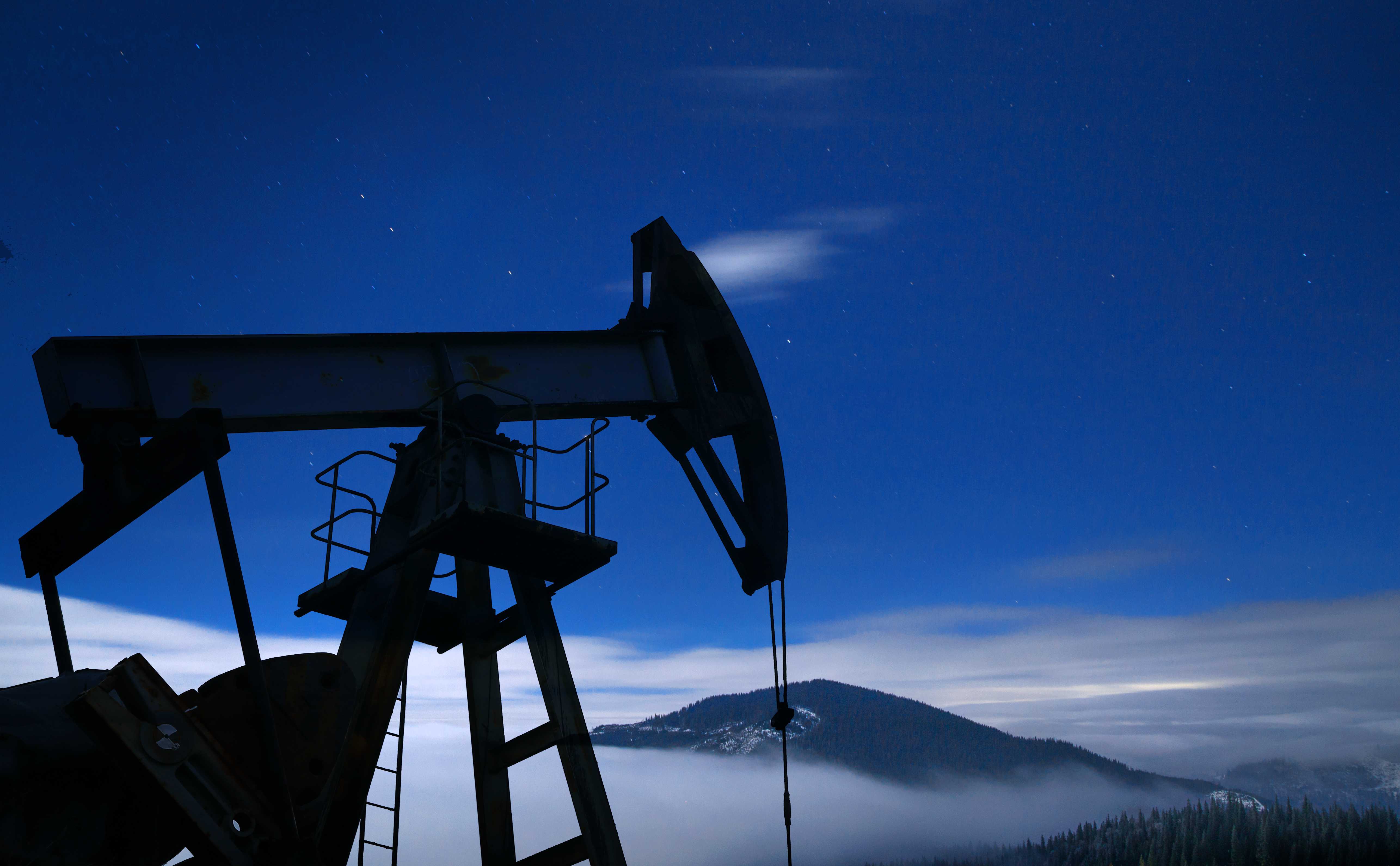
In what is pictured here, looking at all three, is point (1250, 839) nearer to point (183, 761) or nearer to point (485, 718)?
point (485, 718)

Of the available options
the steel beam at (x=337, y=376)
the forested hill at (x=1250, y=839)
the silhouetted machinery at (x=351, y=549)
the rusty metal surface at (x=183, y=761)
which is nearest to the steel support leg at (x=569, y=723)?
the silhouetted machinery at (x=351, y=549)

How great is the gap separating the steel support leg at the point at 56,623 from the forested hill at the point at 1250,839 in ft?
453

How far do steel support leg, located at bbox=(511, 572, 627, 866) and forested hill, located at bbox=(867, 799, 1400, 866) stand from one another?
5344 inches

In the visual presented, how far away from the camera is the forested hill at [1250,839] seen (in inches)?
4444

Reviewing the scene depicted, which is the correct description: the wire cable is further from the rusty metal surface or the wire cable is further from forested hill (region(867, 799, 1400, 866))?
forested hill (region(867, 799, 1400, 866))

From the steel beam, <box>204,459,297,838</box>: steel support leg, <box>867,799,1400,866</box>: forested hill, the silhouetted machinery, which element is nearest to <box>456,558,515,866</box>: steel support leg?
the silhouetted machinery

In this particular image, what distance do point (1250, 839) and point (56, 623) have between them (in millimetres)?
143953

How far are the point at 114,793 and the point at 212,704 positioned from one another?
0.52 m

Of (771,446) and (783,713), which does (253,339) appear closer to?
(771,446)

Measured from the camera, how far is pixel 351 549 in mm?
6051

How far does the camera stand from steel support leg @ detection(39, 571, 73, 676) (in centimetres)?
492

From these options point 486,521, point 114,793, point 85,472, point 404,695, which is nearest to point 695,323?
point 486,521

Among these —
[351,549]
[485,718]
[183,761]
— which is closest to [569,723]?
[485,718]

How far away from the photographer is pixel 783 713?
6648 millimetres
